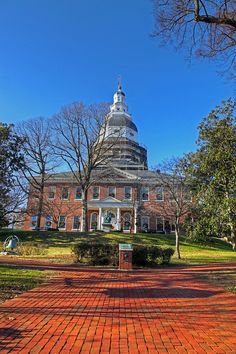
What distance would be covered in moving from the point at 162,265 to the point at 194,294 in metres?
8.43

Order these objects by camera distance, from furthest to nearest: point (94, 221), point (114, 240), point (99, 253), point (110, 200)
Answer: point (94, 221) < point (110, 200) < point (114, 240) < point (99, 253)

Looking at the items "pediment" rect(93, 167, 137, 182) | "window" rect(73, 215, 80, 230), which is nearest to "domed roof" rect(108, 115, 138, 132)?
"pediment" rect(93, 167, 137, 182)

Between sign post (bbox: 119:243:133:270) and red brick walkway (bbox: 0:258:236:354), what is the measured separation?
4667 mm

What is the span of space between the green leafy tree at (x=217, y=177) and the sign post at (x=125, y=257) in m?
3.62

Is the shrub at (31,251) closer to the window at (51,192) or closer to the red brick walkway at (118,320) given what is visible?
the red brick walkway at (118,320)

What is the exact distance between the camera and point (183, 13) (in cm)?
812

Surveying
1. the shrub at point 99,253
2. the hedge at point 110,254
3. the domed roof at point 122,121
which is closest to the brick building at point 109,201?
the domed roof at point 122,121

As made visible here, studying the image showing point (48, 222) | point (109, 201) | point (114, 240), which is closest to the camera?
point (114, 240)

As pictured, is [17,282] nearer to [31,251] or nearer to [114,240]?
[31,251]

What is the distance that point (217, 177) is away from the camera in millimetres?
13688

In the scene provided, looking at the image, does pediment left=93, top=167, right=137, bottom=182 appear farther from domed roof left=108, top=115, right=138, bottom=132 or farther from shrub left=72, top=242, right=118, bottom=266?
shrub left=72, top=242, right=118, bottom=266

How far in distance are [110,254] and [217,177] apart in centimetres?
649

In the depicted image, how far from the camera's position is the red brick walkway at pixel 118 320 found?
14.6ft

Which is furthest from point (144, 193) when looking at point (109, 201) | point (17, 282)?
point (17, 282)
